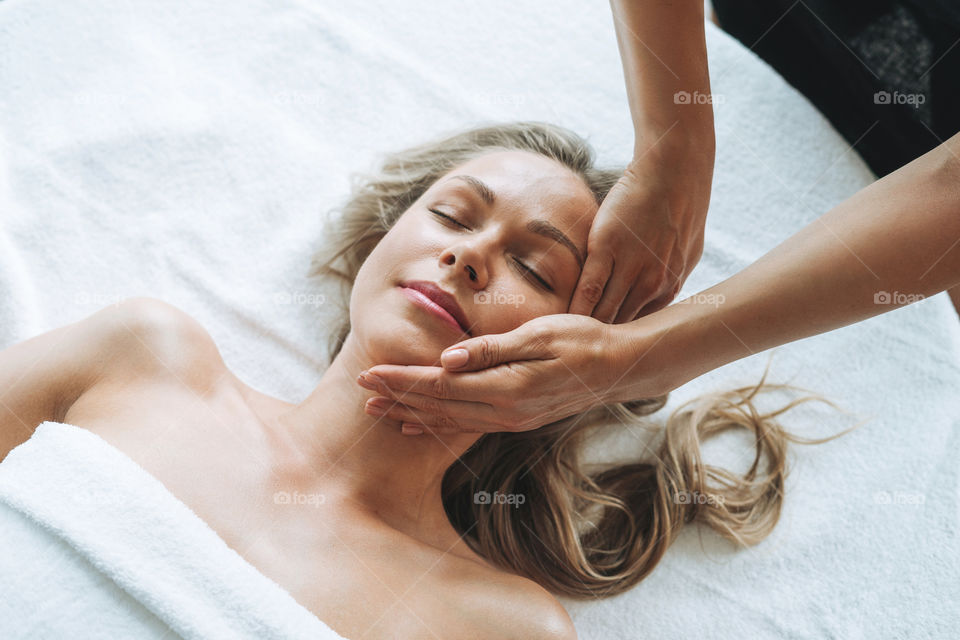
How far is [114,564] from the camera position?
1.20 metres

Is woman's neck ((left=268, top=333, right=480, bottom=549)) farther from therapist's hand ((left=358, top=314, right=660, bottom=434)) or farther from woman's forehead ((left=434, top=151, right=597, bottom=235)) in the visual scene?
woman's forehead ((left=434, top=151, right=597, bottom=235))

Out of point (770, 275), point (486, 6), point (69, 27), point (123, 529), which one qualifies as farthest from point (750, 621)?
point (69, 27)

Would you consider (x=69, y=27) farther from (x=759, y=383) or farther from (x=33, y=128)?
(x=759, y=383)

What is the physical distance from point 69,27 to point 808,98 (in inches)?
80.6

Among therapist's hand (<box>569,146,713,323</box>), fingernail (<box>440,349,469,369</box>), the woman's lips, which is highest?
therapist's hand (<box>569,146,713,323</box>)

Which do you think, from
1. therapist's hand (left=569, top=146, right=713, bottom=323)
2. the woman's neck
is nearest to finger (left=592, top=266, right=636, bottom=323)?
therapist's hand (left=569, top=146, right=713, bottom=323)

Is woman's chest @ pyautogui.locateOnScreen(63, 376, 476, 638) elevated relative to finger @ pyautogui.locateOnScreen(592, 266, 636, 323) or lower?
lower

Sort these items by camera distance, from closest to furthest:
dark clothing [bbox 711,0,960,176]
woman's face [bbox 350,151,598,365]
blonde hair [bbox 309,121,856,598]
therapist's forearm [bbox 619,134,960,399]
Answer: therapist's forearm [bbox 619,134,960,399]
woman's face [bbox 350,151,598,365]
blonde hair [bbox 309,121,856,598]
dark clothing [bbox 711,0,960,176]

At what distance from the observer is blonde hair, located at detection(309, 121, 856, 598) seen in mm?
1625

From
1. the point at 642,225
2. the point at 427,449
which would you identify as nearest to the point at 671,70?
the point at 642,225

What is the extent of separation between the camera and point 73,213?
1810 mm

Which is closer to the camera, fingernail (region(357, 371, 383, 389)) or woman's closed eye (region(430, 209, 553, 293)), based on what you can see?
fingernail (region(357, 371, 383, 389))

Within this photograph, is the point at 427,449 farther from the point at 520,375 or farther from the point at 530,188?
the point at 530,188

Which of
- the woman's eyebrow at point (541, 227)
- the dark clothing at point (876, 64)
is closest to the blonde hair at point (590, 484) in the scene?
the woman's eyebrow at point (541, 227)
